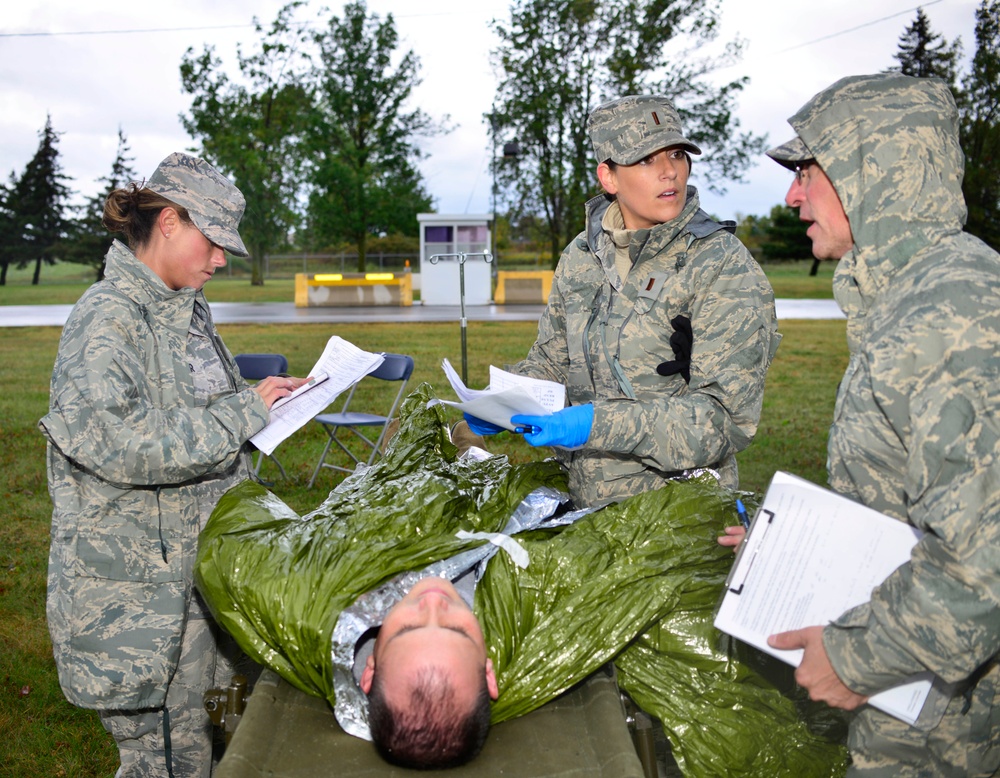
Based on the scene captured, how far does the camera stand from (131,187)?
2.99 meters

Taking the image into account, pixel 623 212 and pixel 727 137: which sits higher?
pixel 727 137

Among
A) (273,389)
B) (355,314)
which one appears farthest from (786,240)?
(273,389)

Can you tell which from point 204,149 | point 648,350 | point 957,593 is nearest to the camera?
point 957,593

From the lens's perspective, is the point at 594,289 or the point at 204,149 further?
the point at 204,149

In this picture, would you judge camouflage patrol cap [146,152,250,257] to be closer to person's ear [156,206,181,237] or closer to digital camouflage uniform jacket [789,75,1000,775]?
person's ear [156,206,181,237]

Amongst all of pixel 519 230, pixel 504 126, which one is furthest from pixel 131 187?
pixel 519 230

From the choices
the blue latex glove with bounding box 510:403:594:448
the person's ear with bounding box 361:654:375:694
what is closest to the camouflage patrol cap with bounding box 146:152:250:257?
the blue latex glove with bounding box 510:403:594:448

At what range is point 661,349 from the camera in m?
3.10

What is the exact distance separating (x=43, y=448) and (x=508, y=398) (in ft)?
23.8

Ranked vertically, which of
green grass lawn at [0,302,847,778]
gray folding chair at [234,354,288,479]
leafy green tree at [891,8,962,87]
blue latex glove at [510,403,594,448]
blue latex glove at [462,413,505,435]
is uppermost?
leafy green tree at [891,8,962,87]

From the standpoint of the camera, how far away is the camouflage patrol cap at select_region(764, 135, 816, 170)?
2.12m

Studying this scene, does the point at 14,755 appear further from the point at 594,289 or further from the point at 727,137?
the point at 727,137

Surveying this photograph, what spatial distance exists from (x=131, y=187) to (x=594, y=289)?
175 cm

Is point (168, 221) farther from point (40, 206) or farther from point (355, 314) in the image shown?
point (40, 206)
